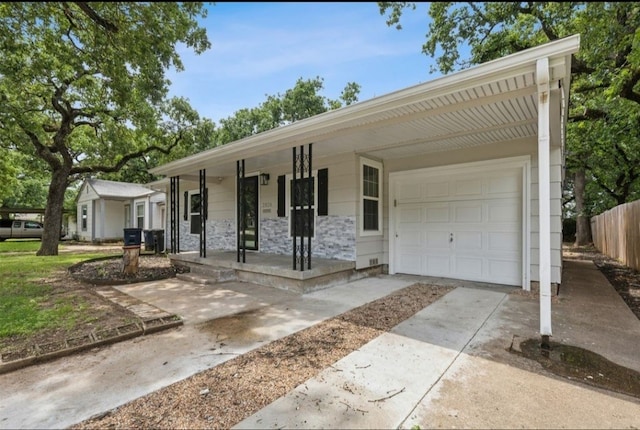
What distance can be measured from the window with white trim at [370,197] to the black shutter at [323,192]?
2.68 ft

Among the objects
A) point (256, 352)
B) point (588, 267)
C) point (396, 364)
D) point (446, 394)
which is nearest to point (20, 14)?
point (256, 352)

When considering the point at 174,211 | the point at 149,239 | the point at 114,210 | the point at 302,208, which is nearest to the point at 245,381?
the point at 302,208

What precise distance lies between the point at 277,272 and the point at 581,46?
7.59 meters

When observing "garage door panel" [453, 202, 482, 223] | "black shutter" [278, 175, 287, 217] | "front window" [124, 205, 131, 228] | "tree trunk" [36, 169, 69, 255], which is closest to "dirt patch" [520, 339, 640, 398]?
"garage door panel" [453, 202, 482, 223]

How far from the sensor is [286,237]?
7.62 m

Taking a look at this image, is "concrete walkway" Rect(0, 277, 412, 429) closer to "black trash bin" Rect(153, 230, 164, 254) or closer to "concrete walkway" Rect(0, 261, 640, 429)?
"concrete walkway" Rect(0, 261, 640, 429)

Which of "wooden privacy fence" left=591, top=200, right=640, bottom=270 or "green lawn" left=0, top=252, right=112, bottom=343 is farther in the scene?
"wooden privacy fence" left=591, top=200, right=640, bottom=270

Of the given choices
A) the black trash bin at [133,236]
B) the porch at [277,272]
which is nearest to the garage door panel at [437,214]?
the porch at [277,272]

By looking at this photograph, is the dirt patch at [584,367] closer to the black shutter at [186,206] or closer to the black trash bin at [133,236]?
the black shutter at [186,206]

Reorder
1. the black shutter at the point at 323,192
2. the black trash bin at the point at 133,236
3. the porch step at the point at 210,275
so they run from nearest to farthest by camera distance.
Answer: the porch step at the point at 210,275, the black shutter at the point at 323,192, the black trash bin at the point at 133,236

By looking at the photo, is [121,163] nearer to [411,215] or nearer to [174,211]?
[174,211]

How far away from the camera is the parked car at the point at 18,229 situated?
17469 mm

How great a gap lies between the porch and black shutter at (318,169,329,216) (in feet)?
3.67

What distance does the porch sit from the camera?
543cm
